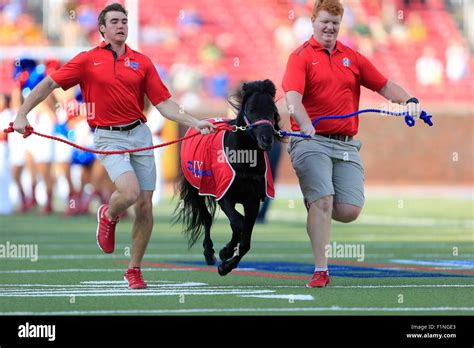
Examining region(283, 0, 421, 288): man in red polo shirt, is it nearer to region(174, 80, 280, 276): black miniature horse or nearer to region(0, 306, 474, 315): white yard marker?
region(174, 80, 280, 276): black miniature horse

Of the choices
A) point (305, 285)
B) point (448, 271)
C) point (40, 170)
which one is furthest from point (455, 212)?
point (305, 285)

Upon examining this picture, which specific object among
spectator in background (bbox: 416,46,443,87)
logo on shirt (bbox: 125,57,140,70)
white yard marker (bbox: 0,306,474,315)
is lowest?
white yard marker (bbox: 0,306,474,315)

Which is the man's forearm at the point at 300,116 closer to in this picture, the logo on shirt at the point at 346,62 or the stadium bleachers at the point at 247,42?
the logo on shirt at the point at 346,62

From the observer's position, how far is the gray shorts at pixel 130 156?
31.6 feet

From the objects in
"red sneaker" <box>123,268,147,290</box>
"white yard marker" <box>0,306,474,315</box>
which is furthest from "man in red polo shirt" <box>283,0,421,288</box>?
"white yard marker" <box>0,306,474,315</box>

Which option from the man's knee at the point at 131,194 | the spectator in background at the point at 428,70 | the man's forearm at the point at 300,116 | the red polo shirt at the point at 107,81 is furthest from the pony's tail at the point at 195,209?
the spectator in background at the point at 428,70

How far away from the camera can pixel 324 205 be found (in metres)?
9.98

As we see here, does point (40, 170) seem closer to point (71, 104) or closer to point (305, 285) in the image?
point (71, 104)

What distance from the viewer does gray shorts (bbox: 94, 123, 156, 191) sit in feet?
31.6

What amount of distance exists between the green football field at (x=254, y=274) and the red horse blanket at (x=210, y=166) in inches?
32.3

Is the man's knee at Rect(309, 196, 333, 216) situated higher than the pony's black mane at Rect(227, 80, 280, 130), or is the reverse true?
the pony's black mane at Rect(227, 80, 280, 130)

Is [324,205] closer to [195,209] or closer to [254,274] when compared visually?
[254,274]

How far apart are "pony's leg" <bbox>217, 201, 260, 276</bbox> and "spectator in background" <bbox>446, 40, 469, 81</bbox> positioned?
29.1 meters
